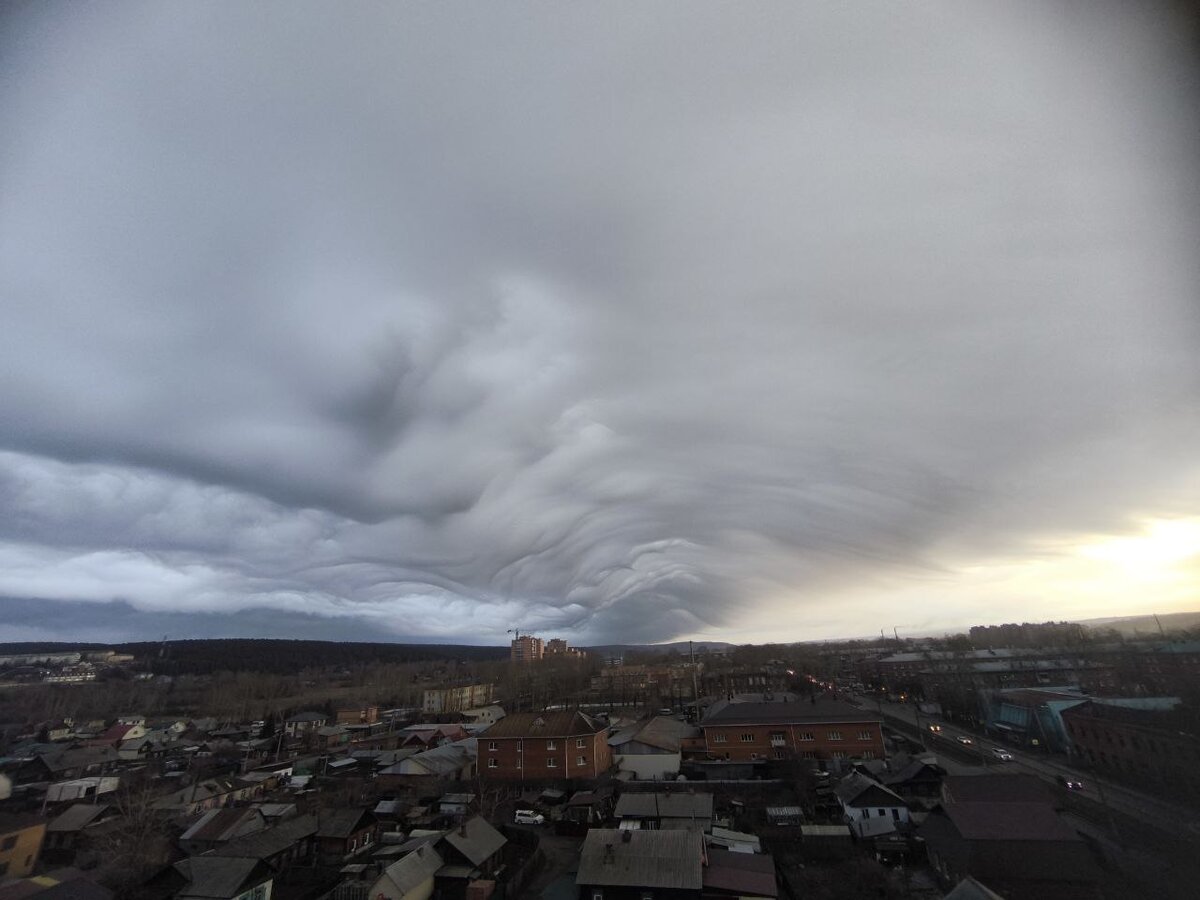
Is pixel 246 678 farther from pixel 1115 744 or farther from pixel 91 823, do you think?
pixel 1115 744

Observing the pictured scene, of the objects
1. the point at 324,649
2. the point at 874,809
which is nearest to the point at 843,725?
the point at 874,809

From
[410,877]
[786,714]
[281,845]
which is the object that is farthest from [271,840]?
[786,714]

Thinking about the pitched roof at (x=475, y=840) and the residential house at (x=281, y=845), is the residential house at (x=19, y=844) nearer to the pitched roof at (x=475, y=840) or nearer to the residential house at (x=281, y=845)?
the residential house at (x=281, y=845)

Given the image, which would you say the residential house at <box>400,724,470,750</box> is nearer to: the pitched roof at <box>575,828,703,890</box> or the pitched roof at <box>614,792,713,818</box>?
the pitched roof at <box>614,792,713,818</box>

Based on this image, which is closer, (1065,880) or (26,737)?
(1065,880)

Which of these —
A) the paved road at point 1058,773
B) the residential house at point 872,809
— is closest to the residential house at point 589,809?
the residential house at point 872,809
